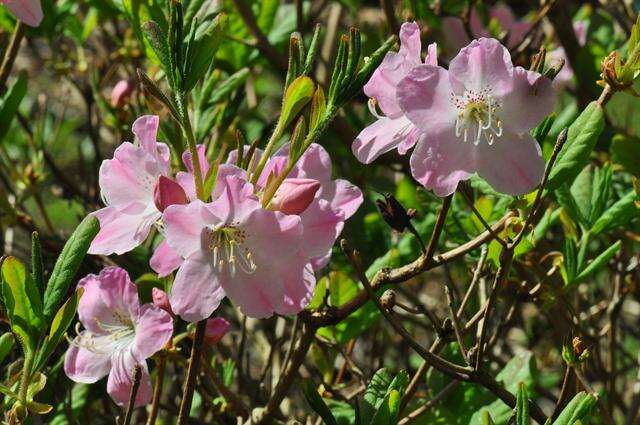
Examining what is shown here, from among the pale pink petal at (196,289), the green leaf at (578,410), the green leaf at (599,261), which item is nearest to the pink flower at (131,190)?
the pale pink petal at (196,289)

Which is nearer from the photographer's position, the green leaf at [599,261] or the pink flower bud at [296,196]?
the pink flower bud at [296,196]

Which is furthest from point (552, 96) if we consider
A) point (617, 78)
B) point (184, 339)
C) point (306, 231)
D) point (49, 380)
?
point (49, 380)

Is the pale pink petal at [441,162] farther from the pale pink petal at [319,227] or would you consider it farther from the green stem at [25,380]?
the green stem at [25,380]

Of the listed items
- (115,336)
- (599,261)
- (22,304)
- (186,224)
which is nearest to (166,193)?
(186,224)

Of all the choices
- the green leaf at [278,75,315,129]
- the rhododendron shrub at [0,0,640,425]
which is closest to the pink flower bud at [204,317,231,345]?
the rhododendron shrub at [0,0,640,425]

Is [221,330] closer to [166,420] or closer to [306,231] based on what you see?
[306,231]

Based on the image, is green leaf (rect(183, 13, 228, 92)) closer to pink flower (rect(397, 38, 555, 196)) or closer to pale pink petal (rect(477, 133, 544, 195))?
pink flower (rect(397, 38, 555, 196))
